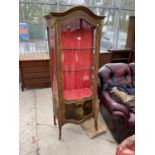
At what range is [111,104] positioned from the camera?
2316 millimetres

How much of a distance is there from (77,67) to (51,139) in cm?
113

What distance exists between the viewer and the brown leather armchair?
6.92 feet

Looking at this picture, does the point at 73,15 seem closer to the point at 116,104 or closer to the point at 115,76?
the point at 116,104

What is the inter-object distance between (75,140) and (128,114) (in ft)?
2.83

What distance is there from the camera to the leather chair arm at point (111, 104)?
84.0 inches

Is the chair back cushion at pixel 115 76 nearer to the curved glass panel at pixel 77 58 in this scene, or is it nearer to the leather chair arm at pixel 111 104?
the leather chair arm at pixel 111 104

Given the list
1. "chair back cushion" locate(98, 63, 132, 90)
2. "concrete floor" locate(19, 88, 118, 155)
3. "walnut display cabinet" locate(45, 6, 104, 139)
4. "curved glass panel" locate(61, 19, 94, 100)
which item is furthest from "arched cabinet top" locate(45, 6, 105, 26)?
"concrete floor" locate(19, 88, 118, 155)

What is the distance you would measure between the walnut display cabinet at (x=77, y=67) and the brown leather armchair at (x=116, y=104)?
268mm

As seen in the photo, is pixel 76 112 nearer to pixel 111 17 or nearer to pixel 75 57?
pixel 75 57

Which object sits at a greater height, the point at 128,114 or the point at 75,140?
the point at 128,114

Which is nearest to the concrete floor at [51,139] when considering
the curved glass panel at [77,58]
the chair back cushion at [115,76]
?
the curved glass panel at [77,58]
